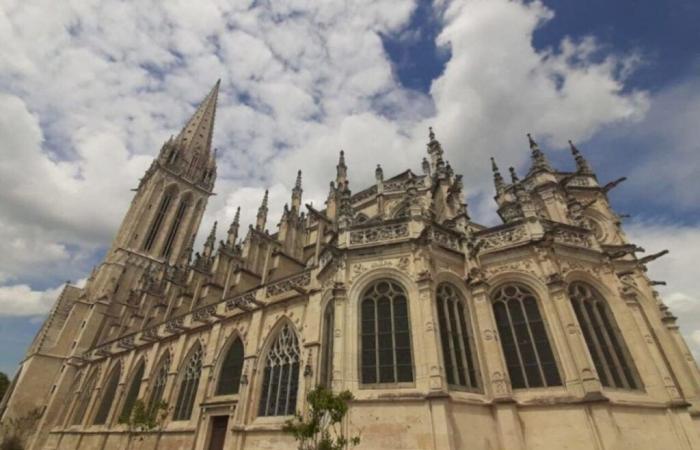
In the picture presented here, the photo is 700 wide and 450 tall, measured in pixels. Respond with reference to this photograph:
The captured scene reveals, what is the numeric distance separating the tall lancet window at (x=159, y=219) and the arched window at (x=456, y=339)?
41.6 m

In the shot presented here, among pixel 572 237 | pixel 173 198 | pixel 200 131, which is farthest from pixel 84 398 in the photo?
pixel 200 131

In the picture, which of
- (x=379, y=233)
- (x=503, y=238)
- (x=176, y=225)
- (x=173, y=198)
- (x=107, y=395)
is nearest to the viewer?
(x=379, y=233)

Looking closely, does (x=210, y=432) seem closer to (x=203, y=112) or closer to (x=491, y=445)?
(x=491, y=445)

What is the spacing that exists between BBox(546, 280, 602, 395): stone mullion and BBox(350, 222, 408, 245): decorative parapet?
5250 millimetres

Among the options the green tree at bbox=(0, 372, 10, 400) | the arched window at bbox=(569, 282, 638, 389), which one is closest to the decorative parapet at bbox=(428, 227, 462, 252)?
the arched window at bbox=(569, 282, 638, 389)

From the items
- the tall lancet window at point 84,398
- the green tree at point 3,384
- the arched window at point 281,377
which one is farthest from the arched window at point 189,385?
the green tree at point 3,384

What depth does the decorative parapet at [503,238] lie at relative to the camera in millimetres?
12825

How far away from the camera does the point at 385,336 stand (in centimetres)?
1107

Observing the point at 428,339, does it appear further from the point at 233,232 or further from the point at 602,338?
the point at 233,232

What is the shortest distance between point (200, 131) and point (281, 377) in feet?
168

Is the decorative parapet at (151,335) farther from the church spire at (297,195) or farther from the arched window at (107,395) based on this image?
the church spire at (297,195)

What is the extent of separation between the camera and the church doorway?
14992mm

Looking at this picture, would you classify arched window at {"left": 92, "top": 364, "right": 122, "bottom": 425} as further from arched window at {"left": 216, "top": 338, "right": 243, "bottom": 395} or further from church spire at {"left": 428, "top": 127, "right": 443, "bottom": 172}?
church spire at {"left": 428, "top": 127, "right": 443, "bottom": 172}

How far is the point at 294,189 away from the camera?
27156mm
